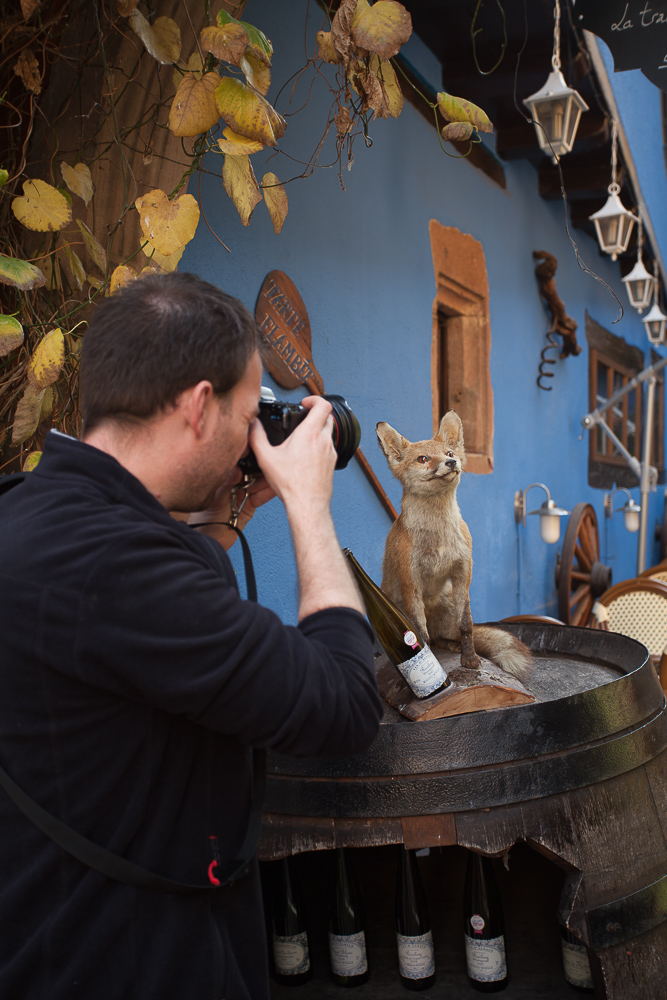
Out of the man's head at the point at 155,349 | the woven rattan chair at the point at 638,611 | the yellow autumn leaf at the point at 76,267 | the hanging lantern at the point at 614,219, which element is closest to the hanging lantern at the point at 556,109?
the hanging lantern at the point at 614,219

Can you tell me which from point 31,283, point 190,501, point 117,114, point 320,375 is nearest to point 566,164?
point 320,375

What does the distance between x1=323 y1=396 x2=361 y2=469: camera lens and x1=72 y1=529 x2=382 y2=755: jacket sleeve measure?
370 millimetres

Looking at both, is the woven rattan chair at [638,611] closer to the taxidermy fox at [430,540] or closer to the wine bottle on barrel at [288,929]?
the taxidermy fox at [430,540]

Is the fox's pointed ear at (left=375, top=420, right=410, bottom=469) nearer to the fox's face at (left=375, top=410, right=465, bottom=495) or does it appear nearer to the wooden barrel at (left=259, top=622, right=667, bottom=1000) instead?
the fox's face at (left=375, top=410, right=465, bottom=495)

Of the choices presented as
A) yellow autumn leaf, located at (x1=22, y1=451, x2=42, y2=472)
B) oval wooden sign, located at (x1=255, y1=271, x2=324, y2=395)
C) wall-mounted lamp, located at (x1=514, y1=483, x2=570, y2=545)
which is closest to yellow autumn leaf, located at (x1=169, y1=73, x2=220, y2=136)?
yellow autumn leaf, located at (x1=22, y1=451, x2=42, y2=472)

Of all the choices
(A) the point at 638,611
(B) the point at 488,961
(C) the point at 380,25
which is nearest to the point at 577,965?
(B) the point at 488,961

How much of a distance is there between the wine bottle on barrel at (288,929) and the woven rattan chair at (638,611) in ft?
6.34

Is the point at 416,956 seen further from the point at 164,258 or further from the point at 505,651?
the point at 164,258

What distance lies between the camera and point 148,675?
800 millimetres

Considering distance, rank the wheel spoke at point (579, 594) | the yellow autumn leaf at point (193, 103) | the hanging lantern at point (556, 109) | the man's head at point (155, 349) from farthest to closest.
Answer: the wheel spoke at point (579, 594) < the hanging lantern at point (556, 109) < the yellow autumn leaf at point (193, 103) < the man's head at point (155, 349)

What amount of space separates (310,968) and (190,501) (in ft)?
3.89

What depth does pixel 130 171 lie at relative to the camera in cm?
165

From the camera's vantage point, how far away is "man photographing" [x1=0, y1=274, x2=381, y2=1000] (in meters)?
0.80

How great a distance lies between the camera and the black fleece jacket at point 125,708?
80cm
